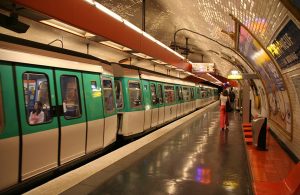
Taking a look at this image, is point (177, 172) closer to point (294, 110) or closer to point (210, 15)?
point (294, 110)

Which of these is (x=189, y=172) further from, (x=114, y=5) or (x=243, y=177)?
(x=114, y=5)

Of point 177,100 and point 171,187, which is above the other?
point 177,100

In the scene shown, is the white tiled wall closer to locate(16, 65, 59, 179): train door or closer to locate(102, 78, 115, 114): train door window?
locate(102, 78, 115, 114): train door window

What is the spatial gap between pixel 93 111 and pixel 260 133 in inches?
168

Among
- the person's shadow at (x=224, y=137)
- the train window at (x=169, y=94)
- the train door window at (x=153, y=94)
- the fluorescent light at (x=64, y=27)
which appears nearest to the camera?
the fluorescent light at (x=64, y=27)

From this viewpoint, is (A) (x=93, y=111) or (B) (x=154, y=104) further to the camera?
(B) (x=154, y=104)

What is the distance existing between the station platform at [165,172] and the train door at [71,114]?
393 mm

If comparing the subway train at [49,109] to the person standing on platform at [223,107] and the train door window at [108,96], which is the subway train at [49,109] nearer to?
the train door window at [108,96]

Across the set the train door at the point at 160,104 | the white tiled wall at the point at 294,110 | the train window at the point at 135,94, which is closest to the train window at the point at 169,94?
the train door at the point at 160,104

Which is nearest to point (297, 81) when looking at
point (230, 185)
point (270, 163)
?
point (230, 185)

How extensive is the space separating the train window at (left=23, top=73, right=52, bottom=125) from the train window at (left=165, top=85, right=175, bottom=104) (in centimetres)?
945

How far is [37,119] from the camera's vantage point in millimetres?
4902

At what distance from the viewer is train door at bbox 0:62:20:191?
164 inches

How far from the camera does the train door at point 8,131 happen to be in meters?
4.18
